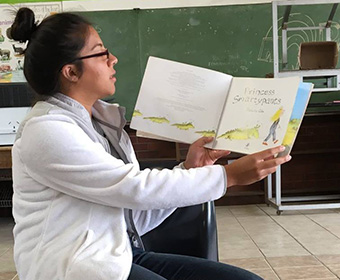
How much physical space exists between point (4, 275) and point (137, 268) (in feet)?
5.56

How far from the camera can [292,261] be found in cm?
230

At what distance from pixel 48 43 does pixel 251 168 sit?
1.86 feet

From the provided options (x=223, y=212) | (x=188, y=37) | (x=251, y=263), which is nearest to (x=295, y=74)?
(x=188, y=37)

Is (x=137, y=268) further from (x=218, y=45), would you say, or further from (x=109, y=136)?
(x=218, y=45)

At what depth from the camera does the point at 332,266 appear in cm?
219

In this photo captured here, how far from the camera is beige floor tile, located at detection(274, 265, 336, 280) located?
2064 millimetres

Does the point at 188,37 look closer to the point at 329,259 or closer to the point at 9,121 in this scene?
the point at 9,121

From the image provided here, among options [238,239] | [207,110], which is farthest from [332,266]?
[207,110]

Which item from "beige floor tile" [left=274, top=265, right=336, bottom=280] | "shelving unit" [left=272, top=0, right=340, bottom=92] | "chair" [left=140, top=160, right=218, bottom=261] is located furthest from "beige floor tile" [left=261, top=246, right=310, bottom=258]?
"shelving unit" [left=272, top=0, right=340, bottom=92]

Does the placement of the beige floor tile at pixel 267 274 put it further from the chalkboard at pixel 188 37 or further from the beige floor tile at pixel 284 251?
the chalkboard at pixel 188 37

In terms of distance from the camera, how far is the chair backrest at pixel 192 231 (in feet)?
4.34

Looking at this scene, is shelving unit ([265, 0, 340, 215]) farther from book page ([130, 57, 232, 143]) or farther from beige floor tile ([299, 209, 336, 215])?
book page ([130, 57, 232, 143])

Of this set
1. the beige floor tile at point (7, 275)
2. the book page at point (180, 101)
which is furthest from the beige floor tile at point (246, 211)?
the book page at point (180, 101)

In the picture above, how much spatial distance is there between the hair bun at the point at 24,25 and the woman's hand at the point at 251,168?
23.1 inches
